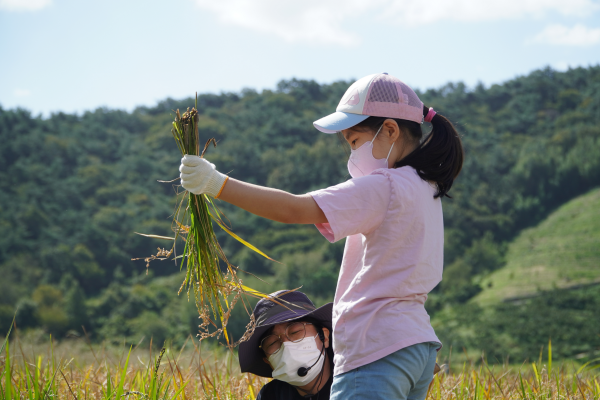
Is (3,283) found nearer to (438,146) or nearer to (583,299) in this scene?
(583,299)

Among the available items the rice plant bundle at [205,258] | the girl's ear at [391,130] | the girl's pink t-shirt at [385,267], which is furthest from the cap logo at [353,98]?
the rice plant bundle at [205,258]

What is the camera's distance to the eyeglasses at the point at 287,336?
2.23 metres

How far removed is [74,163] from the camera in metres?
59.7

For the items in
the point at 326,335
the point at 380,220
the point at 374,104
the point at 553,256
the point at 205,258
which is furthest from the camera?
the point at 553,256

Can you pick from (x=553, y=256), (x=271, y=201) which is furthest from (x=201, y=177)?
(x=553, y=256)

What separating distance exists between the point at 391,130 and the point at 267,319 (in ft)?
3.36

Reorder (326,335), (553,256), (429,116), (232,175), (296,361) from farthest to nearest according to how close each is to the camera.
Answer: (232,175) < (553,256) < (326,335) < (296,361) < (429,116)

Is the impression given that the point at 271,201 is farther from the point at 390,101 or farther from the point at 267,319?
the point at 267,319

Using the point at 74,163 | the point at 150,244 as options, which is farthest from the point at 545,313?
the point at 74,163

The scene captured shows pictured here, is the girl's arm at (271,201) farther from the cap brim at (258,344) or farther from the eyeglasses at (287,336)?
the eyeglasses at (287,336)

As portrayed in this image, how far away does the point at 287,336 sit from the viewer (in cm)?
223

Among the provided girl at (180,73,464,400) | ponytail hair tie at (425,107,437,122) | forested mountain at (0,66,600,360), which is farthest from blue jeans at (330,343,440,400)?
forested mountain at (0,66,600,360)

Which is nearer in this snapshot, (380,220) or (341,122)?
(380,220)

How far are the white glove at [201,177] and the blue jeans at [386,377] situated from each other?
2.04 ft
